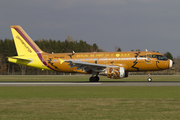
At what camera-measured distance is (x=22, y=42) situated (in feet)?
141

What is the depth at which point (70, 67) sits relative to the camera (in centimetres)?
3816

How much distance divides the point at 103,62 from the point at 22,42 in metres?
14.8

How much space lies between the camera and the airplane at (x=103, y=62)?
36500 millimetres

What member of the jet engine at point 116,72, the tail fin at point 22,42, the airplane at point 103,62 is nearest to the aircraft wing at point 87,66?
the airplane at point 103,62

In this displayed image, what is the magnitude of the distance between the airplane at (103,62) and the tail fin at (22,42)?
92 cm

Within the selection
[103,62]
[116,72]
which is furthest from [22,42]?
[116,72]

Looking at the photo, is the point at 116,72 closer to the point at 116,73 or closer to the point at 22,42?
the point at 116,73

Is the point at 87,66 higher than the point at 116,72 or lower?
higher

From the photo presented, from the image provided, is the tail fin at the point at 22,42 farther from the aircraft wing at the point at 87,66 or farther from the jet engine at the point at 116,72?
the jet engine at the point at 116,72

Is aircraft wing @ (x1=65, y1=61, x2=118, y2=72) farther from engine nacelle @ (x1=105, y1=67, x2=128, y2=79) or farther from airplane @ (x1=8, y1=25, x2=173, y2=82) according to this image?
engine nacelle @ (x1=105, y1=67, x2=128, y2=79)

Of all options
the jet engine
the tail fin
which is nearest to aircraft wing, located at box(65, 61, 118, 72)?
the jet engine

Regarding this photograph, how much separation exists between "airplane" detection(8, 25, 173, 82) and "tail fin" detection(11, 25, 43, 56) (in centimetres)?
92
